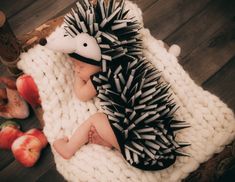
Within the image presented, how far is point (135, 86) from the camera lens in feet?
2.65

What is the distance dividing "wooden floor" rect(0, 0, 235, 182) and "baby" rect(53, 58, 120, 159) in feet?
1.17

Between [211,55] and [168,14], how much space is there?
11.7 inches

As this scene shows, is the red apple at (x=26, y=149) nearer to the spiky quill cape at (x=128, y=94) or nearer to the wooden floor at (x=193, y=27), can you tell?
the wooden floor at (x=193, y=27)

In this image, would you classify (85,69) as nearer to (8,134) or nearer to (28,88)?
(28,88)

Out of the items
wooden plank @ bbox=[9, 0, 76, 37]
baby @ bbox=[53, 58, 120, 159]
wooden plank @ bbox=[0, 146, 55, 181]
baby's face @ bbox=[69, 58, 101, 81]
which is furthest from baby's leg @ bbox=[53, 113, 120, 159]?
wooden plank @ bbox=[9, 0, 76, 37]

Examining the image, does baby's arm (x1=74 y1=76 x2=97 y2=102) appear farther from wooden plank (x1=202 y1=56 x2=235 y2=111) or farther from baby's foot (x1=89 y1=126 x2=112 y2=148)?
wooden plank (x1=202 y1=56 x2=235 y2=111)

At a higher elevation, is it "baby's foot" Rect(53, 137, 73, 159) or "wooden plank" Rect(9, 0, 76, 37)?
"wooden plank" Rect(9, 0, 76, 37)

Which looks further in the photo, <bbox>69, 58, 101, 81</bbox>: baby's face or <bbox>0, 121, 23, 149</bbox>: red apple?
<bbox>0, 121, 23, 149</bbox>: red apple

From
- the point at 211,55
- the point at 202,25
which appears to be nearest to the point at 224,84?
the point at 211,55

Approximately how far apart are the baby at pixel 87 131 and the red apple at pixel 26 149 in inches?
7.4

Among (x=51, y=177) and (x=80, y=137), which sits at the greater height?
(x=80, y=137)

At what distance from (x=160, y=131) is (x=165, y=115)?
1.8 inches

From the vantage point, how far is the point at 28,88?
3.33 feet

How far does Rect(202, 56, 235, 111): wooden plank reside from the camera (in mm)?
1294
